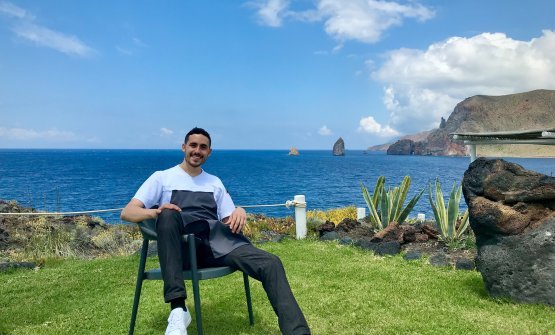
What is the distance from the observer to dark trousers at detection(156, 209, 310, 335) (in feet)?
9.89

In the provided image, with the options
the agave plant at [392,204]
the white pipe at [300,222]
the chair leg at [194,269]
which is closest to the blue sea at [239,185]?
the agave plant at [392,204]

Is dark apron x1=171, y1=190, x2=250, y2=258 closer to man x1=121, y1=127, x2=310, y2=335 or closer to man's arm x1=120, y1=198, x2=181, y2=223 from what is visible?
man x1=121, y1=127, x2=310, y2=335

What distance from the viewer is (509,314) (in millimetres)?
4164

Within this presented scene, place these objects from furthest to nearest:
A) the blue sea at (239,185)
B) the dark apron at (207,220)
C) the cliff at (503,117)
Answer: the cliff at (503,117), the blue sea at (239,185), the dark apron at (207,220)

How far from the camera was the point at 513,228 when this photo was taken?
14.5 feet

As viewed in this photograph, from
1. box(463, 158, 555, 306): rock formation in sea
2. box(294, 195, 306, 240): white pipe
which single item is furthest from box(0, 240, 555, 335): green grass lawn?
box(294, 195, 306, 240): white pipe

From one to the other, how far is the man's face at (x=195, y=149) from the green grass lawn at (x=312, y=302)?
147cm

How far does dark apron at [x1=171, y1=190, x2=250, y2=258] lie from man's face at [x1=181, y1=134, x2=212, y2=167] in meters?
0.26

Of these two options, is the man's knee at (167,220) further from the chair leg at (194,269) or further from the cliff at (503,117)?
the cliff at (503,117)

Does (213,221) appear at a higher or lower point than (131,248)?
higher

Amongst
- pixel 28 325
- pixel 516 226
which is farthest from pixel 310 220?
pixel 28 325

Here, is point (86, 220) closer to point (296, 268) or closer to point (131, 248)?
point (131, 248)

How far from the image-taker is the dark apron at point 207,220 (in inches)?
135

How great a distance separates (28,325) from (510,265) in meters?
4.52
